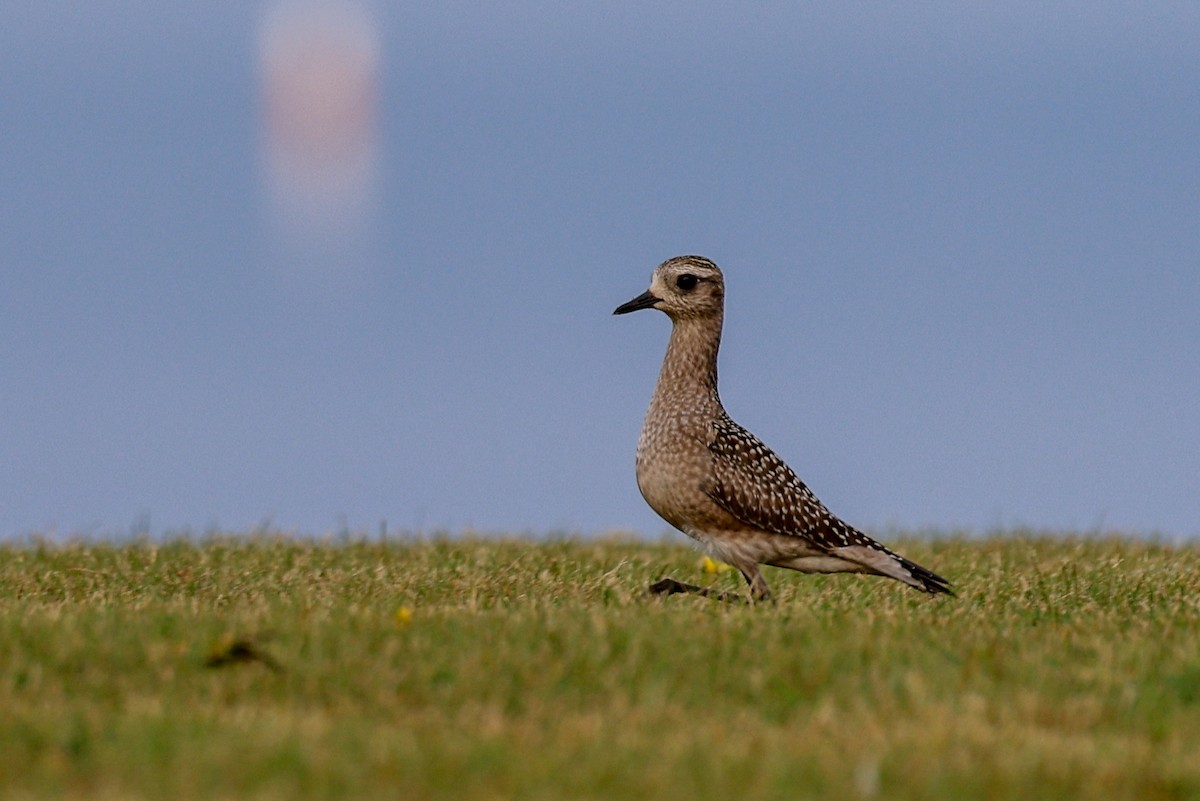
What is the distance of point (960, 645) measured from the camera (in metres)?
8.35

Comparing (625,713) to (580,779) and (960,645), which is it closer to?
(580,779)

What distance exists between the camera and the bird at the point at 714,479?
10477 mm

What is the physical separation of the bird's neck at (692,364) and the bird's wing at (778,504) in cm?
26

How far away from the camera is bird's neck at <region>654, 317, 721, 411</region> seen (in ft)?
36.2

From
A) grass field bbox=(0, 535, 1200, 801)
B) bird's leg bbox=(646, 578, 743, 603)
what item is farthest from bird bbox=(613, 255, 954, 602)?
grass field bbox=(0, 535, 1200, 801)

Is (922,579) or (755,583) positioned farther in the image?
(922,579)

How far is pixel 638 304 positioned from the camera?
11.2m

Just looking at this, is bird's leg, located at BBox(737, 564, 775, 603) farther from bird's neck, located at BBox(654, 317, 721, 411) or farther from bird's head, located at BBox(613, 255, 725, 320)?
bird's head, located at BBox(613, 255, 725, 320)

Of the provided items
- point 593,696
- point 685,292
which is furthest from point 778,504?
point 593,696

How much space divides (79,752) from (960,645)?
4475mm

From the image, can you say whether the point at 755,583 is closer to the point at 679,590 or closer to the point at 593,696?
the point at 679,590

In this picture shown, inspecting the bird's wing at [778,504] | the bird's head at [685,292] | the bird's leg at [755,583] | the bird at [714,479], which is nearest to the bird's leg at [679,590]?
the bird at [714,479]

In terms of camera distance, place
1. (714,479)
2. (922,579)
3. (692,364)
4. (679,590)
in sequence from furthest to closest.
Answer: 1. (692,364)
2. (922,579)
3. (679,590)
4. (714,479)

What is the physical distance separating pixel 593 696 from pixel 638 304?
448 centimetres
